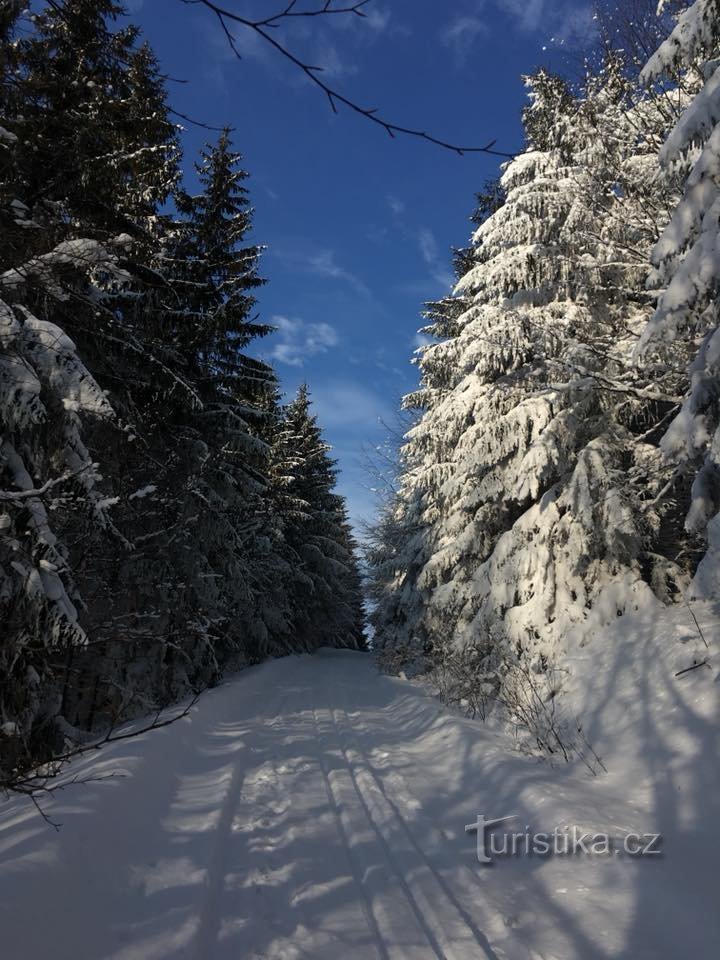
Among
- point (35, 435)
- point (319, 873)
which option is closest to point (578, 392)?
point (319, 873)

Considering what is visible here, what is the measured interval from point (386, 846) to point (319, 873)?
0.65 m

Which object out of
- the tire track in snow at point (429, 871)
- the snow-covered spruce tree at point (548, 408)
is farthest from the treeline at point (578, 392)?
the tire track in snow at point (429, 871)

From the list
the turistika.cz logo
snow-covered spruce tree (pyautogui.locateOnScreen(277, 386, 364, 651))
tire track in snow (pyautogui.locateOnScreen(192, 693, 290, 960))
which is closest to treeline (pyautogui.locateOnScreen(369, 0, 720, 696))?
the turistika.cz logo

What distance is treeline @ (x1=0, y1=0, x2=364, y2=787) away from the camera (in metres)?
4.45

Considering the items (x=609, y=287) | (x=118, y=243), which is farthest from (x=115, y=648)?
(x=609, y=287)

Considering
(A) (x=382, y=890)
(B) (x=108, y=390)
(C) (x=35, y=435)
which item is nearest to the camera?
(A) (x=382, y=890)

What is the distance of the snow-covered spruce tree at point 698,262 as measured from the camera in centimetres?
438

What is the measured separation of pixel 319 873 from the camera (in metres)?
3.63

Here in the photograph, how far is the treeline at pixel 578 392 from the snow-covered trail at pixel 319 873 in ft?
8.96

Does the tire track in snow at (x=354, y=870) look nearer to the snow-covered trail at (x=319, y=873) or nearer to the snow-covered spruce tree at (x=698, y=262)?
the snow-covered trail at (x=319, y=873)

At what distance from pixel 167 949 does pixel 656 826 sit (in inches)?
145

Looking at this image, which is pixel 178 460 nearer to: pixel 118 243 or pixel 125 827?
pixel 118 243

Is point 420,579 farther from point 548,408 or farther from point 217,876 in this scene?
point 217,876

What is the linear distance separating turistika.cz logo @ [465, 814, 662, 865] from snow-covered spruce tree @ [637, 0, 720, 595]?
89.5 inches
